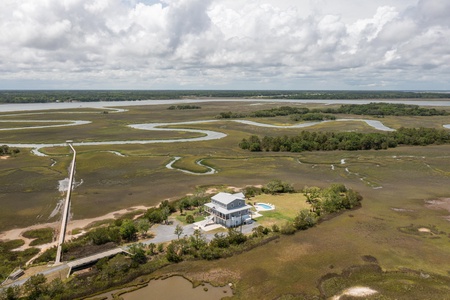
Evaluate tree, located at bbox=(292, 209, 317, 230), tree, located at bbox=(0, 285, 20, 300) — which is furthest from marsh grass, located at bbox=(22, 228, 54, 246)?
tree, located at bbox=(292, 209, 317, 230)

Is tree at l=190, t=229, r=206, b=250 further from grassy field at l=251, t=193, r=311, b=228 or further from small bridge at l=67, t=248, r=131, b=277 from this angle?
grassy field at l=251, t=193, r=311, b=228

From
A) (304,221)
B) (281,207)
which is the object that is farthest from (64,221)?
(304,221)

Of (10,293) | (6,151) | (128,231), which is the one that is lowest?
(10,293)

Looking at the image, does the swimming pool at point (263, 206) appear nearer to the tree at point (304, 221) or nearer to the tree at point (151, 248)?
the tree at point (304, 221)

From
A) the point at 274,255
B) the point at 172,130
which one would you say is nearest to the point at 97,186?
the point at 274,255

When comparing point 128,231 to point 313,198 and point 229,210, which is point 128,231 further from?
point 313,198

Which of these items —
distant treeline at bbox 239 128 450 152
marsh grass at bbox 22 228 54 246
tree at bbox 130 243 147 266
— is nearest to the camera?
tree at bbox 130 243 147 266

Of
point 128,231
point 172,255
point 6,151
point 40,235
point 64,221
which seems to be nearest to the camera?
point 172,255
